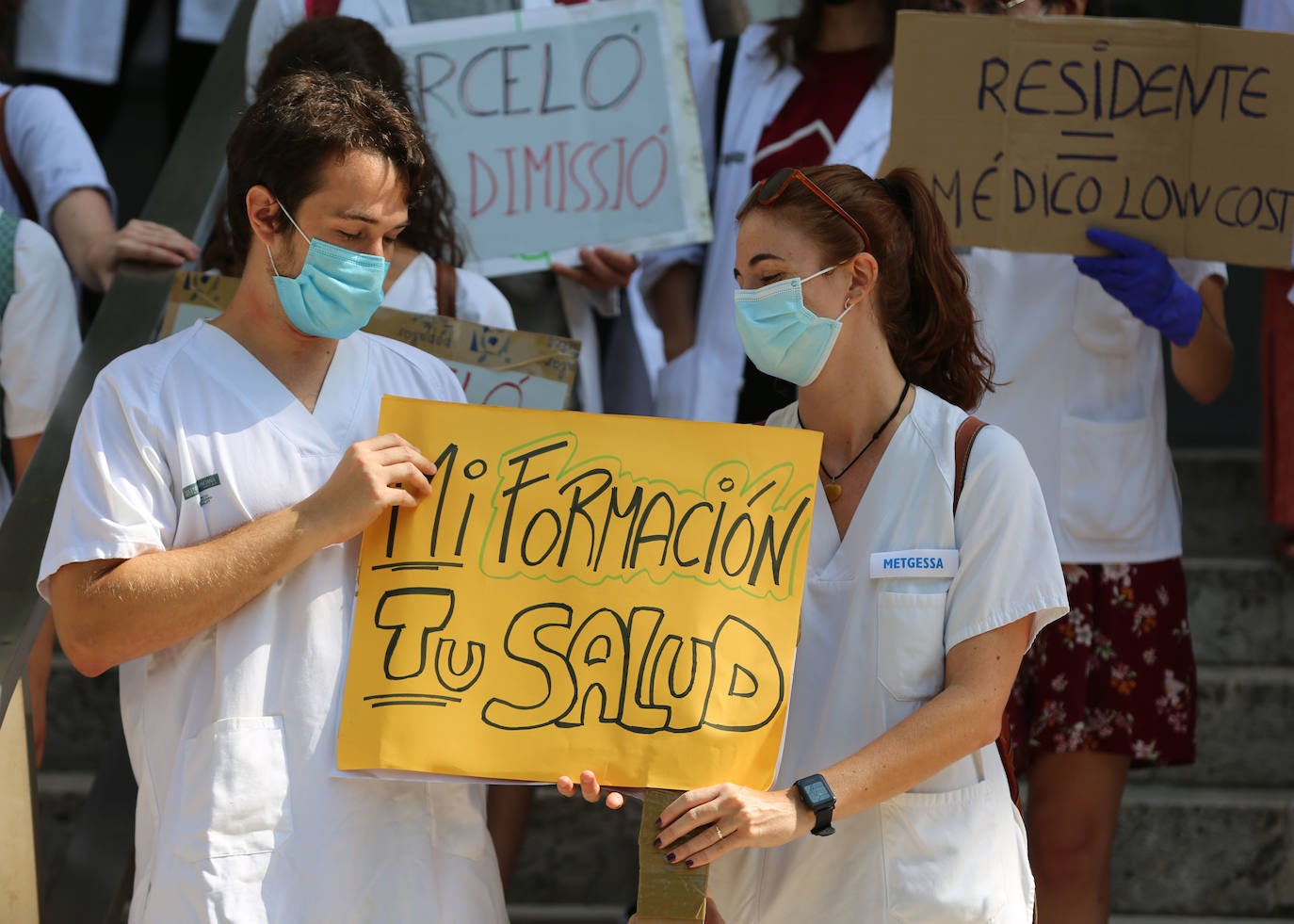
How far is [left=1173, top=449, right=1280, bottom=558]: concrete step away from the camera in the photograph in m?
4.77

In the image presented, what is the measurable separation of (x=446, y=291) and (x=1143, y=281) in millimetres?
1421

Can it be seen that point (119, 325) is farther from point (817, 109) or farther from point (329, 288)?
point (817, 109)

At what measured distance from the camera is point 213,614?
2172mm

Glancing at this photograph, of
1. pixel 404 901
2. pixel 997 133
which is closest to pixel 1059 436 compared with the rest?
pixel 997 133

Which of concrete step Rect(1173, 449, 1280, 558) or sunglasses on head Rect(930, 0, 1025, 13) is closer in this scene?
sunglasses on head Rect(930, 0, 1025, 13)

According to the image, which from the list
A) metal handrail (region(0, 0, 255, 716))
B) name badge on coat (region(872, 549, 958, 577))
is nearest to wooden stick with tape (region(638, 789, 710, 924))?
name badge on coat (region(872, 549, 958, 577))

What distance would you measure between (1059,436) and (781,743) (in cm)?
136

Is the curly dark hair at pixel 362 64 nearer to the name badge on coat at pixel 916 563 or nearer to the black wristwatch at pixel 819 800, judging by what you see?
the name badge on coat at pixel 916 563

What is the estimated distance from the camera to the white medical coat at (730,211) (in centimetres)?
374

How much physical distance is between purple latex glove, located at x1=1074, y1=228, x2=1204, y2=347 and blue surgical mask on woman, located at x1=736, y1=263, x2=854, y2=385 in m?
1.00

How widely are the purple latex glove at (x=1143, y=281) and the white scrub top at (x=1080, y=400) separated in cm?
14

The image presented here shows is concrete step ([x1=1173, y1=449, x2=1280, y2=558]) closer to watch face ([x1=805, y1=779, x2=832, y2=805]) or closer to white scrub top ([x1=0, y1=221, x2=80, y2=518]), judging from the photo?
watch face ([x1=805, y1=779, x2=832, y2=805])

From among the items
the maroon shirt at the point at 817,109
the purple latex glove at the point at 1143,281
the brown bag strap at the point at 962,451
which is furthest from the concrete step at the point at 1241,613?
the brown bag strap at the point at 962,451

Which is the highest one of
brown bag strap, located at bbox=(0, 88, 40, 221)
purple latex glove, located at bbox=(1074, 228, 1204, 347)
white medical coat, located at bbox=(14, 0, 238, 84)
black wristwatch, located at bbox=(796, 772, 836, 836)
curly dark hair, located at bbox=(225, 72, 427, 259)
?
white medical coat, located at bbox=(14, 0, 238, 84)
